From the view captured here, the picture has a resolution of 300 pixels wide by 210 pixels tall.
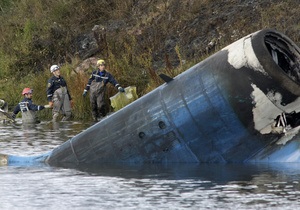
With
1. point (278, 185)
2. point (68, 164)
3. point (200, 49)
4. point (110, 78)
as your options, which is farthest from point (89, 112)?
point (278, 185)

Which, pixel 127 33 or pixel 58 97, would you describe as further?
pixel 127 33

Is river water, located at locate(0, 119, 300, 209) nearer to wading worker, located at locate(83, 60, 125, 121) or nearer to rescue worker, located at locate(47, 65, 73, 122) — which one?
wading worker, located at locate(83, 60, 125, 121)

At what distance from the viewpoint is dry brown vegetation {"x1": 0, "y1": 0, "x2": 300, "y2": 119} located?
30.8 metres

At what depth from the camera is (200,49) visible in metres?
32.0

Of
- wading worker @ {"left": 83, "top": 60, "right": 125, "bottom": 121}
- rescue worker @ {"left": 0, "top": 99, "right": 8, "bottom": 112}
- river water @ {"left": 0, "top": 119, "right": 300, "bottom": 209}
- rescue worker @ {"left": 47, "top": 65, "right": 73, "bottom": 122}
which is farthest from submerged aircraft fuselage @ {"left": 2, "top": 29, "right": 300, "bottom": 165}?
rescue worker @ {"left": 0, "top": 99, "right": 8, "bottom": 112}

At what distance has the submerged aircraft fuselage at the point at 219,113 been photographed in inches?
653

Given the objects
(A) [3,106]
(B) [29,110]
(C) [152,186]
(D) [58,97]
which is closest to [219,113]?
(C) [152,186]

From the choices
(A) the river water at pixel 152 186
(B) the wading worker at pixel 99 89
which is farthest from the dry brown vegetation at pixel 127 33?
(A) the river water at pixel 152 186

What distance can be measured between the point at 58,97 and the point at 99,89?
123cm

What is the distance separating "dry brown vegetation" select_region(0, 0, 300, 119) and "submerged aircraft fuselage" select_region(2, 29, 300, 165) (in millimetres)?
10607

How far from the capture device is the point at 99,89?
28.7m

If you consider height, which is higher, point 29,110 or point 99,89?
point 99,89

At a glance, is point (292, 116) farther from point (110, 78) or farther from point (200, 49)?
point (200, 49)

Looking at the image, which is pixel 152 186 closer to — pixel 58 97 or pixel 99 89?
pixel 99 89
